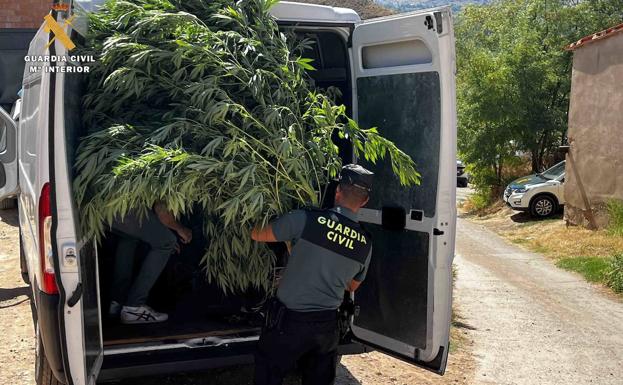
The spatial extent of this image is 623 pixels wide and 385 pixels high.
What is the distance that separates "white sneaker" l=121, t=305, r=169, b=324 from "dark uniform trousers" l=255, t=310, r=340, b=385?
118 cm

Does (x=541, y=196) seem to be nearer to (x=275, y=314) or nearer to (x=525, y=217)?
(x=525, y=217)

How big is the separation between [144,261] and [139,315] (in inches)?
14.7

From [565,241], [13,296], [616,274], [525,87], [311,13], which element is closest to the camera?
[311,13]

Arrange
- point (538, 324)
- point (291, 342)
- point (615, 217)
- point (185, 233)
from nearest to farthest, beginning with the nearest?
point (291, 342) → point (185, 233) → point (538, 324) → point (615, 217)

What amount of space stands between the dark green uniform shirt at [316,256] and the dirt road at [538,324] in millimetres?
2451

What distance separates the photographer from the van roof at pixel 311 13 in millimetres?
4289

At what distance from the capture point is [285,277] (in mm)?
3562

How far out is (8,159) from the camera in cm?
544

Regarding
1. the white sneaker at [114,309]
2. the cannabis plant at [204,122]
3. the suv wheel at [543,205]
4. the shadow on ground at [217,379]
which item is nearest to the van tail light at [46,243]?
the cannabis plant at [204,122]

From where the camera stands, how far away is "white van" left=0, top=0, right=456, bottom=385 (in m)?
3.07

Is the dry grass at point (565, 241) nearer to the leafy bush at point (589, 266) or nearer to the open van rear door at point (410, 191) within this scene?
the leafy bush at point (589, 266)

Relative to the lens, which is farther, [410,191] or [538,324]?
[538,324]

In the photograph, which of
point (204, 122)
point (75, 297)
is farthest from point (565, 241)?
point (75, 297)

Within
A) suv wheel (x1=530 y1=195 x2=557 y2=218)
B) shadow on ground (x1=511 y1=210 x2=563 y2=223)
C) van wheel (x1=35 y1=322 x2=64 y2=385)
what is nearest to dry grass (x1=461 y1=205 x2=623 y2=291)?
shadow on ground (x1=511 y1=210 x2=563 y2=223)
